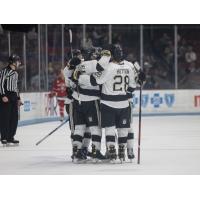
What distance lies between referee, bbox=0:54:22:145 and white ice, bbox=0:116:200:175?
299mm

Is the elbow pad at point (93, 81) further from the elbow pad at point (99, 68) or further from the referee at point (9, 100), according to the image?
the referee at point (9, 100)

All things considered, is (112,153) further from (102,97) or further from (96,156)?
(102,97)

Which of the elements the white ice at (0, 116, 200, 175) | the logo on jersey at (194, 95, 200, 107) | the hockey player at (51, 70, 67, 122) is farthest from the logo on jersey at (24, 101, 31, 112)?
the logo on jersey at (194, 95, 200, 107)

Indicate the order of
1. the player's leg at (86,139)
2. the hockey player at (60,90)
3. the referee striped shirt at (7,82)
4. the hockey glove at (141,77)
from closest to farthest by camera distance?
the hockey glove at (141,77), the player's leg at (86,139), the referee striped shirt at (7,82), the hockey player at (60,90)

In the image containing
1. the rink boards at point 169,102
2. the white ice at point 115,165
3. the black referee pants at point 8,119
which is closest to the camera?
the white ice at point 115,165

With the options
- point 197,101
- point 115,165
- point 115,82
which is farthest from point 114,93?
point 197,101

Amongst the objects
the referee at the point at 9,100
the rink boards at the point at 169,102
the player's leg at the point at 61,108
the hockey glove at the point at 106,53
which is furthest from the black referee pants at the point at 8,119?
the rink boards at the point at 169,102

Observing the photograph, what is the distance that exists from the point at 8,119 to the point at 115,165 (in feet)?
10.7

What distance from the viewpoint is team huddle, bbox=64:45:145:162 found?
9.21 metres

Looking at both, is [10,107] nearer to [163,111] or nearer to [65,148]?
[65,148]

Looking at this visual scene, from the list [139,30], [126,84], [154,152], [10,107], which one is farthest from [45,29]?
[126,84]

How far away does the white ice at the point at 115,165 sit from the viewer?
8.77 meters

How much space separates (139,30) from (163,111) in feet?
7.71

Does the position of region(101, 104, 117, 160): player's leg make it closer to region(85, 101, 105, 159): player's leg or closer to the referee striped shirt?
region(85, 101, 105, 159): player's leg
